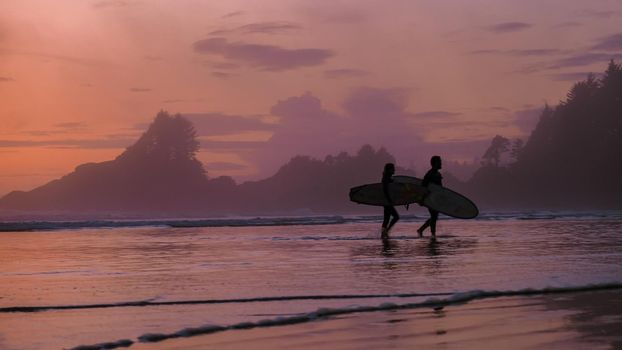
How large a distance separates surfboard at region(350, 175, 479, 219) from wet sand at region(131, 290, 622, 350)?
14.7 m

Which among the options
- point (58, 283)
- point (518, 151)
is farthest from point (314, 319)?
point (518, 151)

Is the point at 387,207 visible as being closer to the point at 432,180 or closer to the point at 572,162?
the point at 432,180

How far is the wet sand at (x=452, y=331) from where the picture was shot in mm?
6180

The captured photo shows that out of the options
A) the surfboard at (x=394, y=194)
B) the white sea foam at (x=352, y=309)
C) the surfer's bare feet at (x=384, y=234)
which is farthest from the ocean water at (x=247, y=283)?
the surfboard at (x=394, y=194)

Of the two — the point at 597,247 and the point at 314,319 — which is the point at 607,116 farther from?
the point at 314,319

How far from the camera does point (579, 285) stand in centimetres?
946

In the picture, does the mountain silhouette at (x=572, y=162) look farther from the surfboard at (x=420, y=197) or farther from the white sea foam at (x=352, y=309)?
the white sea foam at (x=352, y=309)

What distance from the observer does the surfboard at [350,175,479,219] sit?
22.8 m

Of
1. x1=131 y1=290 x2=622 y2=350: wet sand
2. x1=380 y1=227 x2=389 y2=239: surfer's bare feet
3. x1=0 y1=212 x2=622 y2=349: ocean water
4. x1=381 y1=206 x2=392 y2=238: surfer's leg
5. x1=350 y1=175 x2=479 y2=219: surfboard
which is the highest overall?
x1=350 y1=175 x2=479 y2=219: surfboard

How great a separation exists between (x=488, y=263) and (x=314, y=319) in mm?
5770

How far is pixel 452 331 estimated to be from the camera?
6.65m

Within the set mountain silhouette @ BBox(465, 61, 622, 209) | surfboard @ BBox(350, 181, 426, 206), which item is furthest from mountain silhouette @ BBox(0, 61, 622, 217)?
surfboard @ BBox(350, 181, 426, 206)

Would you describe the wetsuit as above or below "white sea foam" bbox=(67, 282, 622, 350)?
above

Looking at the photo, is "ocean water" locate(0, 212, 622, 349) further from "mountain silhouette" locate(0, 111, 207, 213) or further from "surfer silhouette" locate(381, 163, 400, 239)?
"mountain silhouette" locate(0, 111, 207, 213)
